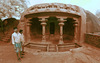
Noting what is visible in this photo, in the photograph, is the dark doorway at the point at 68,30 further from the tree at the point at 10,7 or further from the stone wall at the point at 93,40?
the tree at the point at 10,7

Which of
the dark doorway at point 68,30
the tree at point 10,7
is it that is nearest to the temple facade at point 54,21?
the dark doorway at point 68,30

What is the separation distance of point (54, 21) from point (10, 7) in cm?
1059

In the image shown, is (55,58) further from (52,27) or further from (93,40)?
(52,27)

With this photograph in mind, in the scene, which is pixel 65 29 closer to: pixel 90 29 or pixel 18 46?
pixel 90 29

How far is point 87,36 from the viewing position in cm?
577

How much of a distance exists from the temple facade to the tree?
7.69 meters

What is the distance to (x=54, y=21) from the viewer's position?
792 cm

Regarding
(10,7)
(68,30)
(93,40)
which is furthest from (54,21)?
(10,7)

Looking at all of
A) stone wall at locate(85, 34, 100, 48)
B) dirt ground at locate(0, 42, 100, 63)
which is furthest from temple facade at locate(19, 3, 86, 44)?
dirt ground at locate(0, 42, 100, 63)

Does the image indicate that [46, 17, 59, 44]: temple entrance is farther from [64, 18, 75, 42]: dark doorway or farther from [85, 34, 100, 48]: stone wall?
[85, 34, 100, 48]: stone wall

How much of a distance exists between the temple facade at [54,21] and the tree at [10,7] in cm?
769

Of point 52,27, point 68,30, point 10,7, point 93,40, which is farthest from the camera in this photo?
point 10,7

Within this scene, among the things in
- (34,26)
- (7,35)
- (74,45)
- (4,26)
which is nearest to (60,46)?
(74,45)

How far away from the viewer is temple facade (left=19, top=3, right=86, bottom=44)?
4.98m
